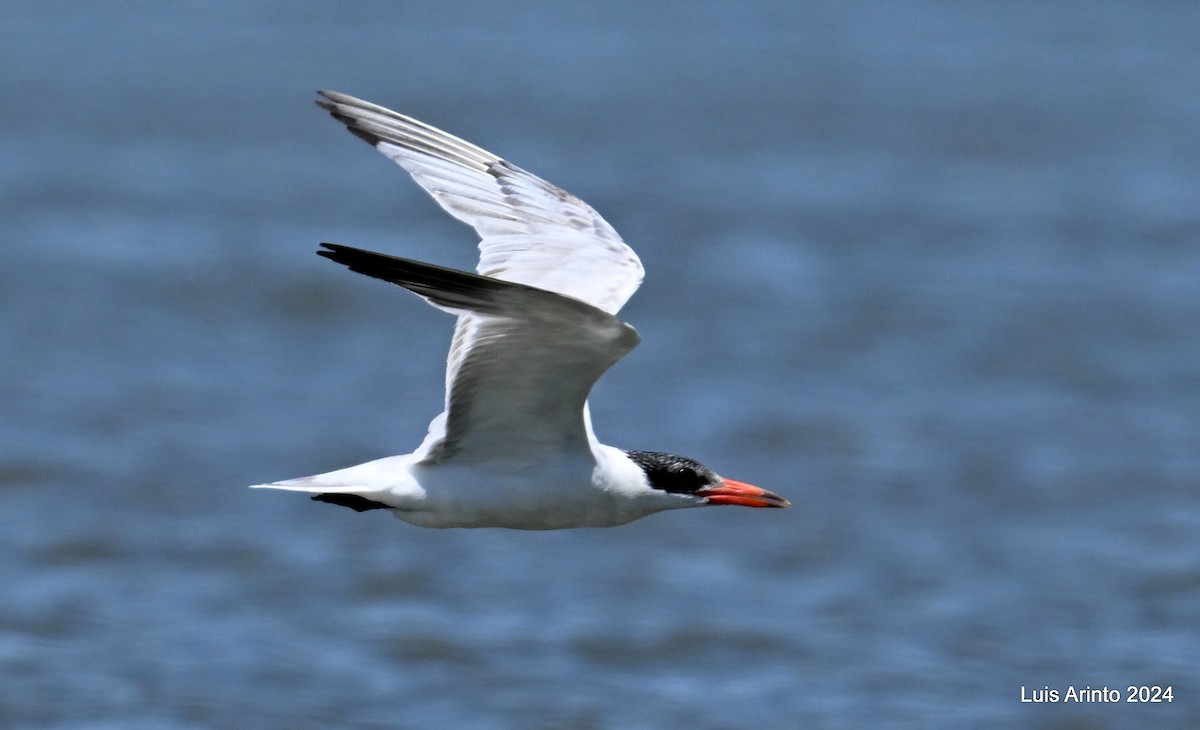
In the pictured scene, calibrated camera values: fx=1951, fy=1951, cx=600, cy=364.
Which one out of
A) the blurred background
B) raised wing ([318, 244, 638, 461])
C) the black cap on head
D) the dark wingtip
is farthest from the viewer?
the blurred background

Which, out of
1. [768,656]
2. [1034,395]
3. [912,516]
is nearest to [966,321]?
[1034,395]

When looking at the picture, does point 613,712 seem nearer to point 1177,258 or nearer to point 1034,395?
point 1034,395

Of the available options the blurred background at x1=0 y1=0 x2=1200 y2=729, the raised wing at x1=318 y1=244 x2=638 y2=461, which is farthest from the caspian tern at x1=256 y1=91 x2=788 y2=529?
the blurred background at x1=0 y1=0 x2=1200 y2=729

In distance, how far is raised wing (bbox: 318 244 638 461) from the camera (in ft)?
17.6

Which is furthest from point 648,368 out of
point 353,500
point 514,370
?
point 514,370

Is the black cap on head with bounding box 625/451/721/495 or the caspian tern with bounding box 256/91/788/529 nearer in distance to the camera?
the caspian tern with bounding box 256/91/788/529

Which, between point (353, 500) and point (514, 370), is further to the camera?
point (353, 500)

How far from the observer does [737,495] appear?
21.8ft

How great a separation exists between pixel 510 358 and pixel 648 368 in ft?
25.4

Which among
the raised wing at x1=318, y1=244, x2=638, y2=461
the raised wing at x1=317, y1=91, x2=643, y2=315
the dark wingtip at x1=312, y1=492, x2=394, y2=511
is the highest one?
the raised wing at x1=317, y1=91, x2=643, y2=315

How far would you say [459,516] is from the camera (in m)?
6.20

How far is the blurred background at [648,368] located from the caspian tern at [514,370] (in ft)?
8.26

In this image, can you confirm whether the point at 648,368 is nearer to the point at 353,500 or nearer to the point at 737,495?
the point at 737,495

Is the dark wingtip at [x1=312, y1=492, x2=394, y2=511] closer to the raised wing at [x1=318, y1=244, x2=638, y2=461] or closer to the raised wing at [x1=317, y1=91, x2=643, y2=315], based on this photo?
the raised wing at [x1=318, y1=244, x2=638, y2=461]
